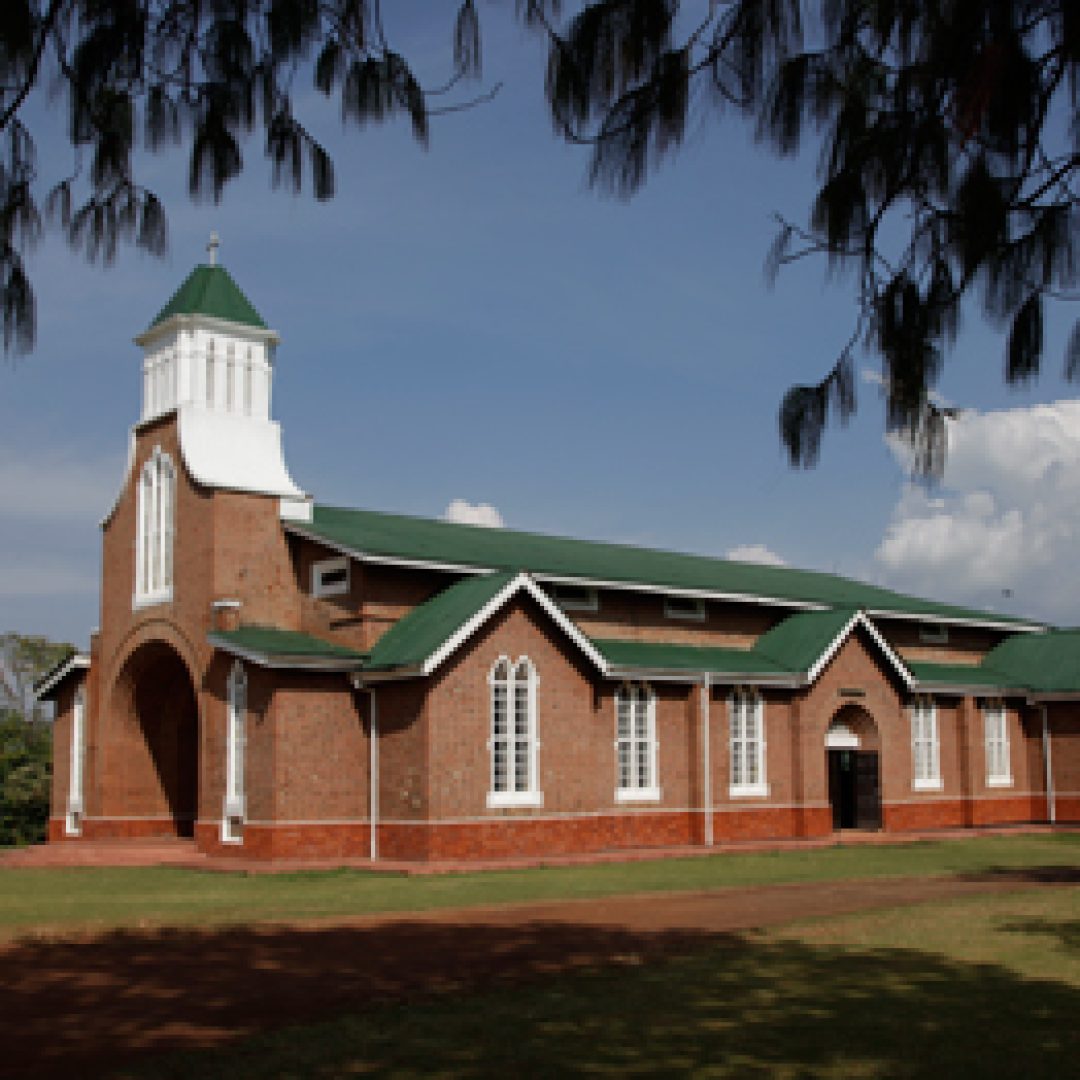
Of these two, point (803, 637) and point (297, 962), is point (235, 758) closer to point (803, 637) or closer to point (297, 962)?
point (297, 962)

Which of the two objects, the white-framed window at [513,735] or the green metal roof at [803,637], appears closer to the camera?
the white-framed window at [513,735]

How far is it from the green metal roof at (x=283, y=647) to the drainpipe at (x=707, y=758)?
28.0ft

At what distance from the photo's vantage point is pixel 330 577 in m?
30.0

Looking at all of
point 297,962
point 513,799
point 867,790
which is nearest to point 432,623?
point 513,799

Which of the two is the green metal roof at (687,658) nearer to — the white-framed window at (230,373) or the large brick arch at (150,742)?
the large brick arch at (150,742)

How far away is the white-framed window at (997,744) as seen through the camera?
40.0 meters

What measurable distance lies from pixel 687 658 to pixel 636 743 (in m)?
2.86

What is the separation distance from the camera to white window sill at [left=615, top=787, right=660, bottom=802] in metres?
30.4

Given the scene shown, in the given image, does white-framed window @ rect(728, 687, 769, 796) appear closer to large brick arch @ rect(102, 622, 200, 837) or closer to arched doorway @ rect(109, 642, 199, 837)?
large brick arch @ rect(102, 622, 200, 837)

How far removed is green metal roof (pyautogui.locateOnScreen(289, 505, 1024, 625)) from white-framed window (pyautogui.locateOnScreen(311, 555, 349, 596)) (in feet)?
2.17

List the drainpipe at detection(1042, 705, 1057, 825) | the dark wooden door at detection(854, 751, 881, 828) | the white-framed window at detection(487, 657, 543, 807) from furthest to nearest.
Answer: the drainpipe at detection(1042, 705, 1057, 825) < the dark wooden door at detection(854, 751, 881, 828) < the white-framed window at detection(487, 657, 543, 807)

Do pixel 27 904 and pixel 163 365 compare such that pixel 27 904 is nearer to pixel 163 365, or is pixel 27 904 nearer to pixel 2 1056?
pixel 2 1056

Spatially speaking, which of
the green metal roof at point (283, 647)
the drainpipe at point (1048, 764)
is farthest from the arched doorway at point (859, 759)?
the green metal roof at point (283, 647)

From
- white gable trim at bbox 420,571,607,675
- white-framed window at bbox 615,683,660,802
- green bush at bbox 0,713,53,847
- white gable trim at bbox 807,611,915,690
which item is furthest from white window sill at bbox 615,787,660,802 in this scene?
green bush at bbox 0,713,53,847
